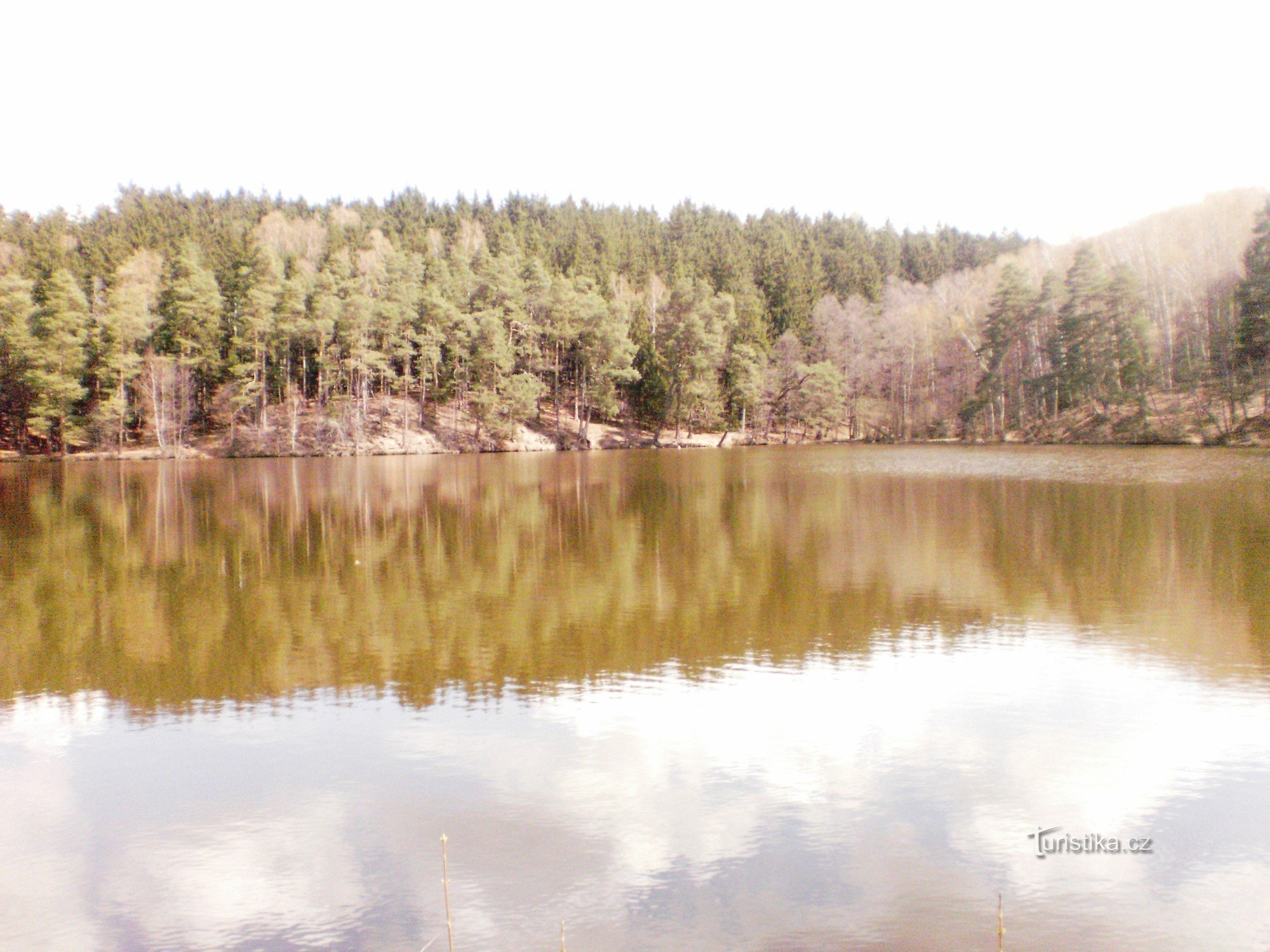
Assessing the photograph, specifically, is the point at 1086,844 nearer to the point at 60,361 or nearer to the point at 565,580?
the point at 565,580

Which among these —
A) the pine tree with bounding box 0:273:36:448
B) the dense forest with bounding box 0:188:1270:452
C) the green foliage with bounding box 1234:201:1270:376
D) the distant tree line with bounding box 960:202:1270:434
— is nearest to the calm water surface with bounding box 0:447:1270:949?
the green foliage with bounding box 1234:201:1270:376

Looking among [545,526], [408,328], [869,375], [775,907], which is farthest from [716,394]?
[775,907]

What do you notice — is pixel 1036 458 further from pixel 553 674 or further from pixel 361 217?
pixel 361 217

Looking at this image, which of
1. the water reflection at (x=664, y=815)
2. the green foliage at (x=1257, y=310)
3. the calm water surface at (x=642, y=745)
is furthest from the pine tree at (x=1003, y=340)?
the water reflection at (x=664, y=815)

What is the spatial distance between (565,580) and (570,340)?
70.2 meters

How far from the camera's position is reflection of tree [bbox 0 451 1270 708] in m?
12.4

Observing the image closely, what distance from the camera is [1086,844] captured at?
6.79m

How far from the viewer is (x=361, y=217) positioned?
422 ft

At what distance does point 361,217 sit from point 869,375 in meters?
75.0

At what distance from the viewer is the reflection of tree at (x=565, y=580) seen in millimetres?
12352

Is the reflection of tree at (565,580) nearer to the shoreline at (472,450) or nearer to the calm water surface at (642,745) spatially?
the calm water surface at (642,745)

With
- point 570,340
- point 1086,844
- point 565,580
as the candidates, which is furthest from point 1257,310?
point 1086,844

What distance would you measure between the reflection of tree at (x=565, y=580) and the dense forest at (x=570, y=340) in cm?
4574

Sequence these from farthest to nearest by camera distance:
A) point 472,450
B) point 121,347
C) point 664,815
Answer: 1. point 472,450
2. point 121,347
3. point 664,815
